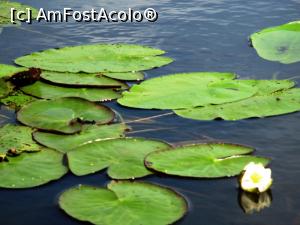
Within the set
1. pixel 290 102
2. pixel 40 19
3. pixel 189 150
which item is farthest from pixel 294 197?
pixel 40 19

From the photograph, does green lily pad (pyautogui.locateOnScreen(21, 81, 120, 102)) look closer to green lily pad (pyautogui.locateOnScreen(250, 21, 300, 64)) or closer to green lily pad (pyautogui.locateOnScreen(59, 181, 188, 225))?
green lily pad (pyautogui.locateOnScreen(59, 181, 188, 225))

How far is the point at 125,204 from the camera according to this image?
248cm

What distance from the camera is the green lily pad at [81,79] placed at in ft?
12.9

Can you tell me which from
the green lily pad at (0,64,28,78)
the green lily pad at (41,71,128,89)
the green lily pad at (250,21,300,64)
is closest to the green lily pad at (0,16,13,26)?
the green lily pad at (0,64,28,78)

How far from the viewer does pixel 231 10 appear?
6.07m

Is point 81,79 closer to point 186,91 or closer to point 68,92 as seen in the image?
point 68,92

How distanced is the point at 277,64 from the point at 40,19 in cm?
273

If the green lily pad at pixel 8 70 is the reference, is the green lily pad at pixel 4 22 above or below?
above

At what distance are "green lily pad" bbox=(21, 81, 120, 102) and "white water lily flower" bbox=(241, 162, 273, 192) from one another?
4.74ft

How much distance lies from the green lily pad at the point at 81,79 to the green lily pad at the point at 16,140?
0.74 metres

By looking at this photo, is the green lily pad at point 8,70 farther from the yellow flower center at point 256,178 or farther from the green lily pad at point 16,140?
the yellow flower center at point 256,178

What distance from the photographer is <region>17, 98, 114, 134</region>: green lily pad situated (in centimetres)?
330

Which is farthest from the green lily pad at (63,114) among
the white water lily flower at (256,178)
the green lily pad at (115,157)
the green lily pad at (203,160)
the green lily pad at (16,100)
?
the white water lily flower at (256,178)

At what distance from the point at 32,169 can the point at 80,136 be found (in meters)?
0.44
